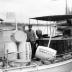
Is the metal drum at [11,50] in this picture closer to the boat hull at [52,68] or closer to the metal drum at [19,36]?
the metal drum at [19,36]

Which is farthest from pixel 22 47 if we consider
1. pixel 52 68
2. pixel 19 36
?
pixel 52 68

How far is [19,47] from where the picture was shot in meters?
5.15

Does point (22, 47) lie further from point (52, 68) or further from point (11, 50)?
point (52, 68)

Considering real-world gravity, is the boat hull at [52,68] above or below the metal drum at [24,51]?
below

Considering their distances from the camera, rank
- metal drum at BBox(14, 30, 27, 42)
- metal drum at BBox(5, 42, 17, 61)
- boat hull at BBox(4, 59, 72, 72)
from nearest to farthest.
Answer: boat hull at BBox(4, 59, 72, 72) → metal drum at BBox(5, 42, 17, 61) → metal drum at BBox(14, 30, 27, 42)

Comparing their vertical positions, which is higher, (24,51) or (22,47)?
(22,47)

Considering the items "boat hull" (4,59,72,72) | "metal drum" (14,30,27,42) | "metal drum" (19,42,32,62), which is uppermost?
"metal drum" (14,30,27,42)

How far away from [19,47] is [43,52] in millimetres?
786

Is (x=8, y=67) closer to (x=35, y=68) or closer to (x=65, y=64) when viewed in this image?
(x=35, y=68)

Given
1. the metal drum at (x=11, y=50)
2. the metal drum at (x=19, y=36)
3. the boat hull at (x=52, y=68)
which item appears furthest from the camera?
the metal drum at (x=19, y=36)

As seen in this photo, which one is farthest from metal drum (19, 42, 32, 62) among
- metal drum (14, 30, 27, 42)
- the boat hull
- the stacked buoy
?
the boat hull

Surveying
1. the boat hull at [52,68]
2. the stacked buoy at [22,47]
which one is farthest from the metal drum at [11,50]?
the boat hull at [52,68]

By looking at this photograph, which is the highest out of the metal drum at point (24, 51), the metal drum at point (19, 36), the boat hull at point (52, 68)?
the metal drum at point (19, 36)

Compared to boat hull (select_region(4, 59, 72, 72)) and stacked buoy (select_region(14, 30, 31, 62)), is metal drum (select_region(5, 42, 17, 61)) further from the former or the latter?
boat hull (select_region(4, 59, 72, 72))
